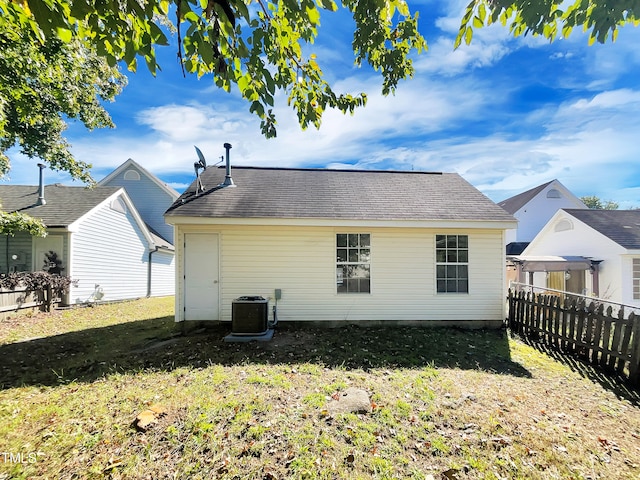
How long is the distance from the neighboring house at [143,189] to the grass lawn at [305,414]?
→ 1475 cm

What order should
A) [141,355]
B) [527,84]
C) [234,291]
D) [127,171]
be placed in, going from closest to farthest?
[141,355] < [234,291] < [527,84] < [127,171]

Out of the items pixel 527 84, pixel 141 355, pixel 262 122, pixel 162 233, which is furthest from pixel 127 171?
pixel 527 84

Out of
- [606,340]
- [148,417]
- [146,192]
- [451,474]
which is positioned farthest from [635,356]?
[146,192]

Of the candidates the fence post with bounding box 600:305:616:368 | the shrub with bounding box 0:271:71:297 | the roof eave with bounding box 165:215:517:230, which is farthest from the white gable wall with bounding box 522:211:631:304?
the shrub with bounding box 0:271:71:297

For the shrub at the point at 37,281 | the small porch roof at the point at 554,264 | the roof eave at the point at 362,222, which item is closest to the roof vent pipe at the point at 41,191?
the shrub at the point at 37,281

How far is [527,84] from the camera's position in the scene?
27.9ft

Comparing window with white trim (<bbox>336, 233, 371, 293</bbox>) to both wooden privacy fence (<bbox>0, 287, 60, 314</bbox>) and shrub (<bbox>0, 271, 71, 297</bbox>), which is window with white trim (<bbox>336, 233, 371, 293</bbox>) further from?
shrub (<bbox>0, 271, 71, 297</bbox>)

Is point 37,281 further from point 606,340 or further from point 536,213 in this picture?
point 536,213

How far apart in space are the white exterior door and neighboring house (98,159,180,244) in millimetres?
13840

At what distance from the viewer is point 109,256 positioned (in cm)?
1395

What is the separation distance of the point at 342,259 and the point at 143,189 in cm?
1755

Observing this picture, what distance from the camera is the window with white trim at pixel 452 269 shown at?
8.16 metres

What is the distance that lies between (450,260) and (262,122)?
22.4 ft

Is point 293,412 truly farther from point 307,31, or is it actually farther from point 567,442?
point 307,31
